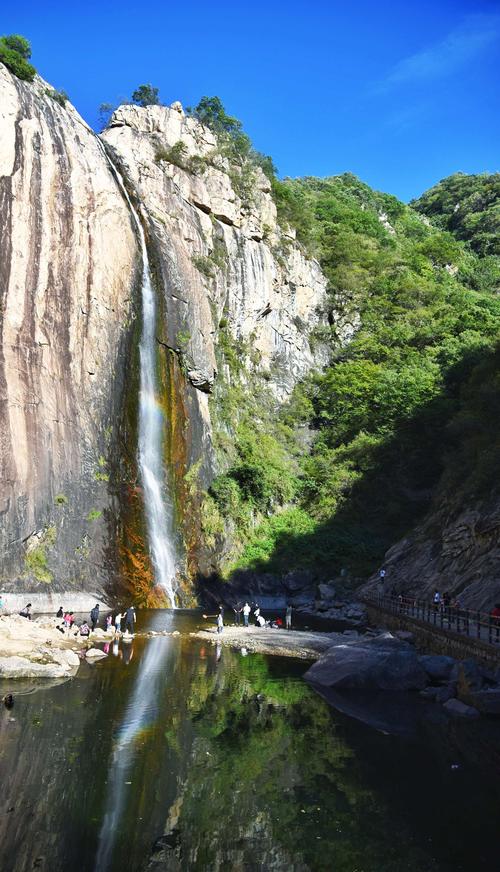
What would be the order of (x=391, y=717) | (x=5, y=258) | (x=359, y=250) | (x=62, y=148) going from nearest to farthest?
(x=391, y=717)
(x=5, y=258)
(x=62, y=148)
(x=359, y=250)

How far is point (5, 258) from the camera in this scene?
3791 cm

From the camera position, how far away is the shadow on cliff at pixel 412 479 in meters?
39.6

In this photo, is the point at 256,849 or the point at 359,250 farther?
the point at 359,250

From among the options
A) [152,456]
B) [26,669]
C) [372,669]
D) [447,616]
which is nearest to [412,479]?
[152,456]

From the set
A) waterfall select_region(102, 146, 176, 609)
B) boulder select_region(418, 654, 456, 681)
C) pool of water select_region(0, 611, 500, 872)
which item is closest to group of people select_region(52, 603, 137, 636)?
pool of water select_region(0, 611, 500, 872)

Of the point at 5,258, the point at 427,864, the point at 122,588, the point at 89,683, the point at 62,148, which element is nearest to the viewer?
the point at 427,864

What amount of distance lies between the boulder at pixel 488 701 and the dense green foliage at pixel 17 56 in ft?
159

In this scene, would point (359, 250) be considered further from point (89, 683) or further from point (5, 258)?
point (89, 683)

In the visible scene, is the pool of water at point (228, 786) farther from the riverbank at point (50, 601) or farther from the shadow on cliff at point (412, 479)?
the shadow on cliff at point (412, 479)

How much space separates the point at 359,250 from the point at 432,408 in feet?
98.1

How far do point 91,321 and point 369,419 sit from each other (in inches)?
1019

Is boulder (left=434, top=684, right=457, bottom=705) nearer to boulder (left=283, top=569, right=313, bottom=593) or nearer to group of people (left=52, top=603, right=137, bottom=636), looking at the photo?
group of people (left=52, top=603, right=137, bottom=636)

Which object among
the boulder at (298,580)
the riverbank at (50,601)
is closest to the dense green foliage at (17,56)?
the riverbank at (50,601)

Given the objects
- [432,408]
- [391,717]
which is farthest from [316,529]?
[391,717]
